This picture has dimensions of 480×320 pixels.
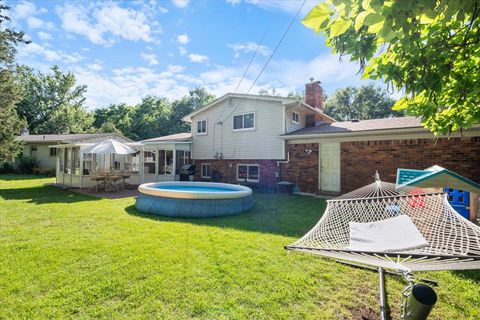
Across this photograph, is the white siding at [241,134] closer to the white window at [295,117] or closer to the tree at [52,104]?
the white window at [295,117]

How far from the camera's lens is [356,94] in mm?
33500

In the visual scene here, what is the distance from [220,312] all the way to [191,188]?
8613 mm

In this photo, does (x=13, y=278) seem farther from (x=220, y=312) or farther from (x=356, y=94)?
(x=356, y=94)

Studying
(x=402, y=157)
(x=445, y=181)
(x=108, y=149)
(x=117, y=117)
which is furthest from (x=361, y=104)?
(x=117, y=117)

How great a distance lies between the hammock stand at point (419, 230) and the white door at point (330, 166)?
6.44 m

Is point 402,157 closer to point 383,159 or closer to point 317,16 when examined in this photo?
point 383,159

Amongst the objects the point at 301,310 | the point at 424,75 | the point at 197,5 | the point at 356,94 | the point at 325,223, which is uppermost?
the point at 356,94

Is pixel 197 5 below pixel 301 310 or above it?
above

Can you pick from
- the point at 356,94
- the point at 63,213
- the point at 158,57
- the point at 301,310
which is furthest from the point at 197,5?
the point at 356,94

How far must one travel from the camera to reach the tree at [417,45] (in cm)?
146

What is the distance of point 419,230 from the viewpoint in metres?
3.55

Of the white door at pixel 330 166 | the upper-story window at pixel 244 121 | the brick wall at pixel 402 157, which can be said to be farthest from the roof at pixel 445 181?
the upper-story window at pixel 244 121

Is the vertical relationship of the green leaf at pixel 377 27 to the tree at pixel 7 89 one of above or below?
below

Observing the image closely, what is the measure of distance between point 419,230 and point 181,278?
3536 mm
